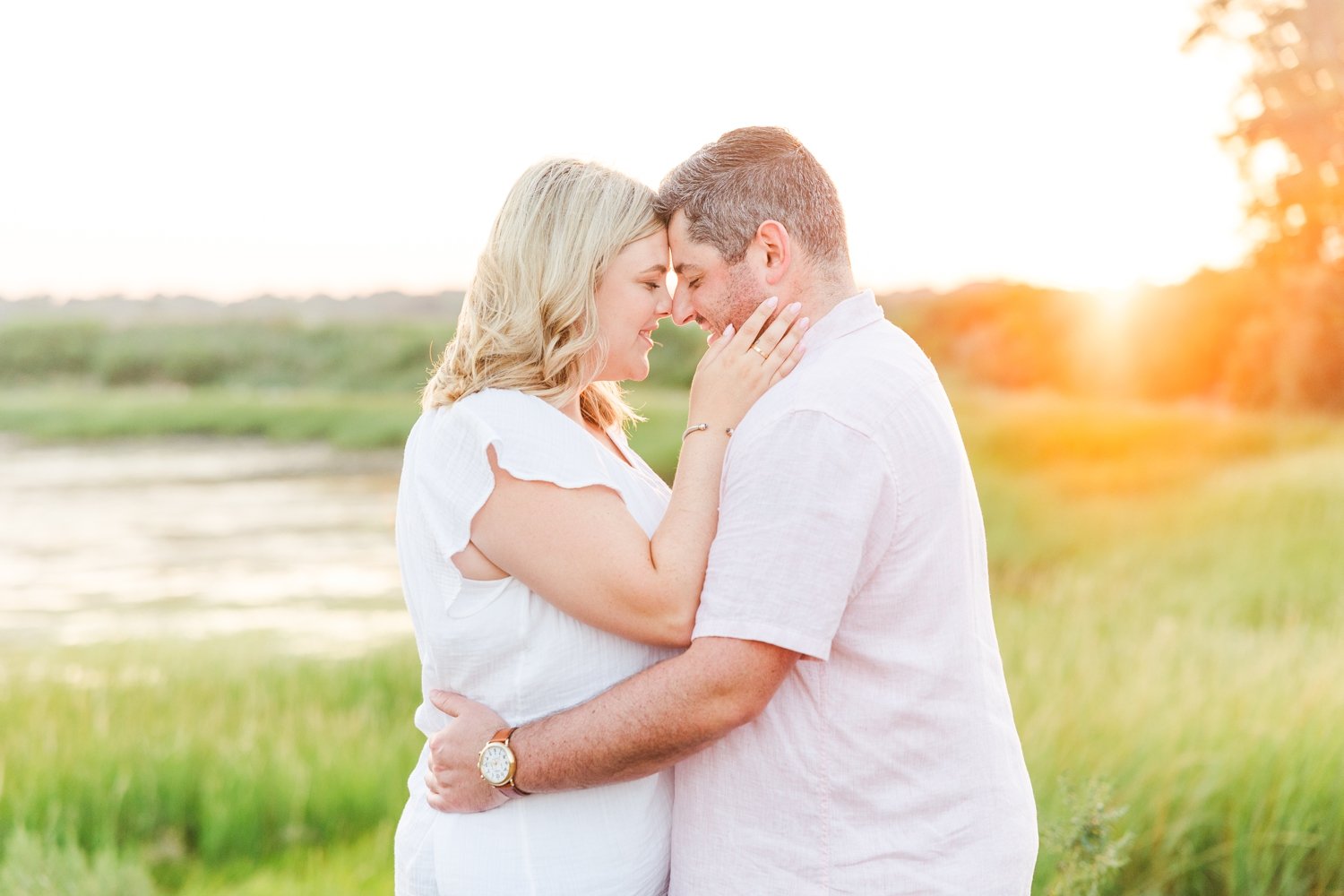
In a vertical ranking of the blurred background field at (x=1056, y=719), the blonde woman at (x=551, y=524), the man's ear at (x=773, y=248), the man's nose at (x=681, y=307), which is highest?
the man's ear at (x=773, y=248)

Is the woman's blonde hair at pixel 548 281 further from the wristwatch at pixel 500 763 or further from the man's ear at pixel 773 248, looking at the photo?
the wristwatch at pixel 500 763

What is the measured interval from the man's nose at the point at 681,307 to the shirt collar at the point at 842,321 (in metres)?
0.28

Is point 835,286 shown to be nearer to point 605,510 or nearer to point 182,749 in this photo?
point 605,510

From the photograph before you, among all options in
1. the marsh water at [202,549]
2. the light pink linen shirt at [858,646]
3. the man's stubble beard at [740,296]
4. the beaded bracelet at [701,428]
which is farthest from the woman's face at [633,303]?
the marsh water at [202,549]

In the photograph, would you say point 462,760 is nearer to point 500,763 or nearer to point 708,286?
point 500,763

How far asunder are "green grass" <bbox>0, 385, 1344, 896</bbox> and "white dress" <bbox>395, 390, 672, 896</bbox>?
148cm

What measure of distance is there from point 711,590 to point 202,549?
17.1 m

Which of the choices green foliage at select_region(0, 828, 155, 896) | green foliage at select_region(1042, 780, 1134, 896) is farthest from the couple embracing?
green foliage at select_region(0, 828, 155, 896)

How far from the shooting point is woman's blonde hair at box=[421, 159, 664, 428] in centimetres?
232

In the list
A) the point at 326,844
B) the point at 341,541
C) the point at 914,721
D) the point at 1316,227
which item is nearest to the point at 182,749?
the point at 326,844

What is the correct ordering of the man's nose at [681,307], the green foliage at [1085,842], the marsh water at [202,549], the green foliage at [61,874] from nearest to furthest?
the man's nose at [681,307]
the green foliage at [1085,842]
the green foliage at [61,874]
the marsh water at [202,549]

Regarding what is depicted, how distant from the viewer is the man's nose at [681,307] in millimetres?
2314

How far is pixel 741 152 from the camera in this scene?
A: 2.14 metres

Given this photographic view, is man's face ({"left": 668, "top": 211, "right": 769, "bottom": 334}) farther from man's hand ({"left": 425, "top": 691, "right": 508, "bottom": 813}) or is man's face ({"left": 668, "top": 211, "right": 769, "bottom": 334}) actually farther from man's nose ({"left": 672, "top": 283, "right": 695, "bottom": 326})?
man's hand ({"left": 425, "top": 691, "right": 508, "bottom": 813})
